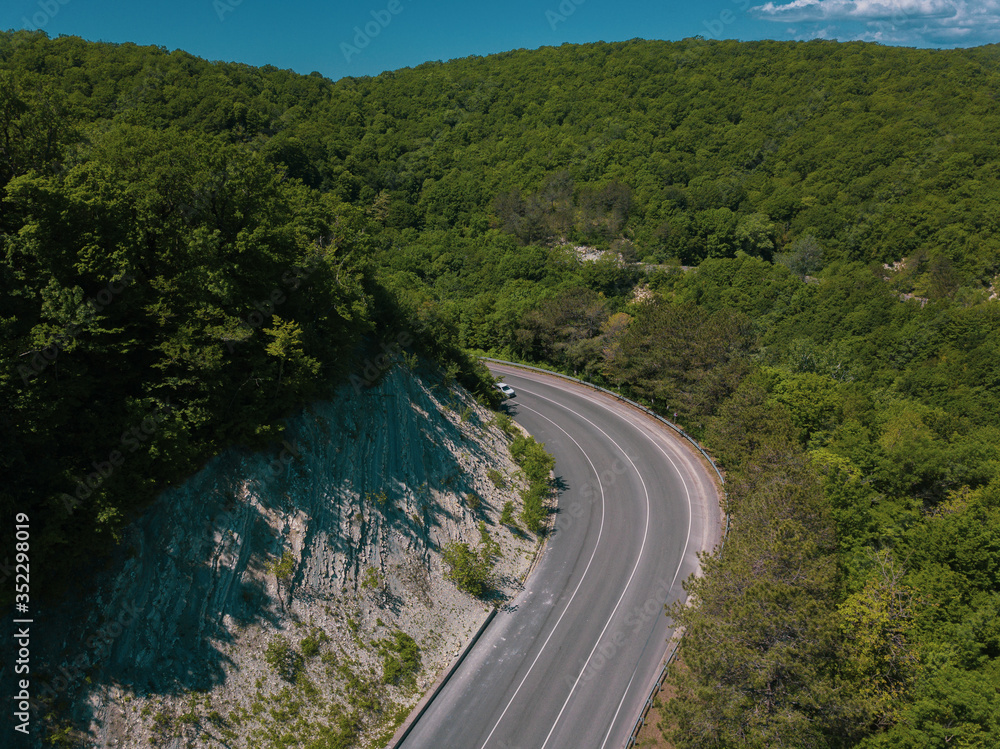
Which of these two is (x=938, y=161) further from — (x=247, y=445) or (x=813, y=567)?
(x=247, y=445)

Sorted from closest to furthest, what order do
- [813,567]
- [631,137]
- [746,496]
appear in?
1. [813,567]
2. [746,496]
3. [631,137]

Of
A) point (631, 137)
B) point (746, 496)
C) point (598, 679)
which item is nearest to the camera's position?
point (598, 679)

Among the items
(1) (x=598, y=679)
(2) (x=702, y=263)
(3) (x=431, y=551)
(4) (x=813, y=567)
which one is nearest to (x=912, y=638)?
(4) (x=813, y=567)

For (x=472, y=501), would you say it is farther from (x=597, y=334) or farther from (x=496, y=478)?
(x=597, y=334)

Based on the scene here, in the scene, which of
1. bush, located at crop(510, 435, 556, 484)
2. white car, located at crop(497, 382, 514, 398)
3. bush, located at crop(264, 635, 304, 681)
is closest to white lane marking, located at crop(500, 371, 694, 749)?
white car, located at crop(497, 382, 514, 398)

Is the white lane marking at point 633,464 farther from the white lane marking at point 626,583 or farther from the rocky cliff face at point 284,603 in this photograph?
the rocky cliff face at point 284,603
